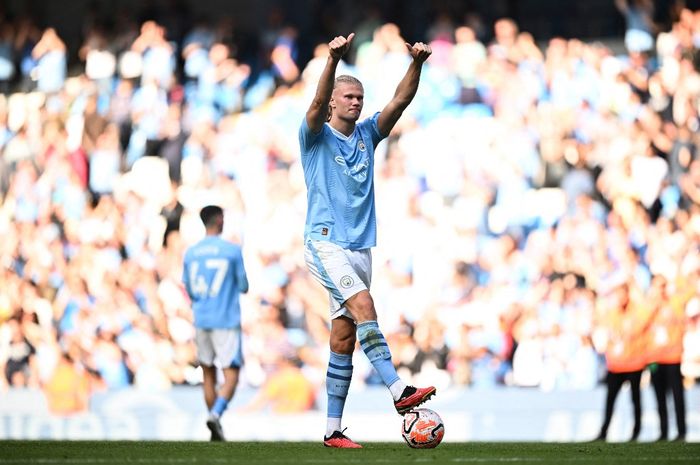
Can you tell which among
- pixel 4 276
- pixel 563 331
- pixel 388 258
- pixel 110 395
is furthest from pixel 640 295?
pixel 4 276

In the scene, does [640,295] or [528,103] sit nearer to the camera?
[640,295]

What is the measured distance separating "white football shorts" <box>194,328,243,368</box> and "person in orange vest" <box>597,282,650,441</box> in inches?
A: 128

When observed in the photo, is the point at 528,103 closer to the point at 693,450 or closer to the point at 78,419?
the point at 78,419

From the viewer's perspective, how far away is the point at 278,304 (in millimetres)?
18016

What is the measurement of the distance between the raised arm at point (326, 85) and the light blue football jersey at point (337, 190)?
0.40ft

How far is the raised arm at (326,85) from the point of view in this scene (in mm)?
6715

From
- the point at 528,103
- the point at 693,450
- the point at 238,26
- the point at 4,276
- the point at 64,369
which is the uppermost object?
the point at 238,26

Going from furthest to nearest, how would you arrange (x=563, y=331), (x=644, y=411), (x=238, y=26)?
(x=238, y=26) < (x=563, y=331) < (x=644, y=411)

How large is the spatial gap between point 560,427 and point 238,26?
34.9 ft

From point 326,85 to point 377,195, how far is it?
39.6 feet

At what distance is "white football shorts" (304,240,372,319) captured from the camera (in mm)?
7059

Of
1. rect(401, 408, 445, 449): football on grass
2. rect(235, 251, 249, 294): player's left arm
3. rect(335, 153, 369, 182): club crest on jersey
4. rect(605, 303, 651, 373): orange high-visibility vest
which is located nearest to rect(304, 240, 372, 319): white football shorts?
rect(335, 153, 369, 182): club crest on jersey

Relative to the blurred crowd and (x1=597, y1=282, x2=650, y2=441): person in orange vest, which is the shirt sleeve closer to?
(x1=597, y1=282, x2=650, y2=441): person in orange vest

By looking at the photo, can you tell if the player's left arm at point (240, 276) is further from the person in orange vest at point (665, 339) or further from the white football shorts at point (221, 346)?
the person in orange vest at point (665, 339)
